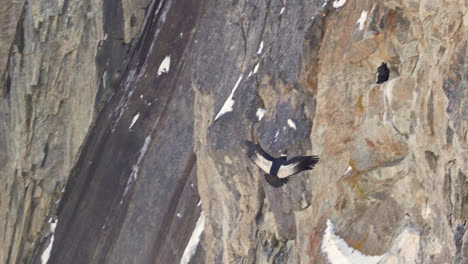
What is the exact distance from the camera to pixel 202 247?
25.8 ft

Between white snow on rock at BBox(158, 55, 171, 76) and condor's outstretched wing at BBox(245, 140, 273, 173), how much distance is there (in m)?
2.79

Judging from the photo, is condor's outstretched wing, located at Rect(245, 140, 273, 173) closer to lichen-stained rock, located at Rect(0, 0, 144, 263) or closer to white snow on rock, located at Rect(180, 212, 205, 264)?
white snow on rock, located at Rect(180, 212, 205, 264)

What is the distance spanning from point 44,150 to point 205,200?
3832 mm

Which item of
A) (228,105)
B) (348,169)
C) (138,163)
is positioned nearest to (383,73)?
(348,169)

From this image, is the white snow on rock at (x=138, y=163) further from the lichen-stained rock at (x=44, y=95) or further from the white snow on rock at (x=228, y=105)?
the white snow on rock at (x=228, y=105)

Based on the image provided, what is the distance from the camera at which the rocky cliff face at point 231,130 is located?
475cm

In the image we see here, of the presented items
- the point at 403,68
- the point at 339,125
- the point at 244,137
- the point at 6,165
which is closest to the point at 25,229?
the point at 6,165

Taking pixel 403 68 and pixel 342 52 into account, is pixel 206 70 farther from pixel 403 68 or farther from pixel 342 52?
pixel 403 68

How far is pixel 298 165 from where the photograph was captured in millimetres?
6102

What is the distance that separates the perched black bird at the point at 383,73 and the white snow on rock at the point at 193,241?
3.15 metres

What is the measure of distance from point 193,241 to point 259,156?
6.55 feet

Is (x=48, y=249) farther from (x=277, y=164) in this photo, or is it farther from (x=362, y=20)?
(x=362, y=20)

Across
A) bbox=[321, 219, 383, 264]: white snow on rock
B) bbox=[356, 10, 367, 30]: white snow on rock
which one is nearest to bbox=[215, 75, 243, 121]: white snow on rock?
bbox=[356, 10, 367, 30]: white snow on rock

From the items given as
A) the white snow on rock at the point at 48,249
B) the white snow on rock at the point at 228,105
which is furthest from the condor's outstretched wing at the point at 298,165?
the white snow on rock at the point at 48,249
